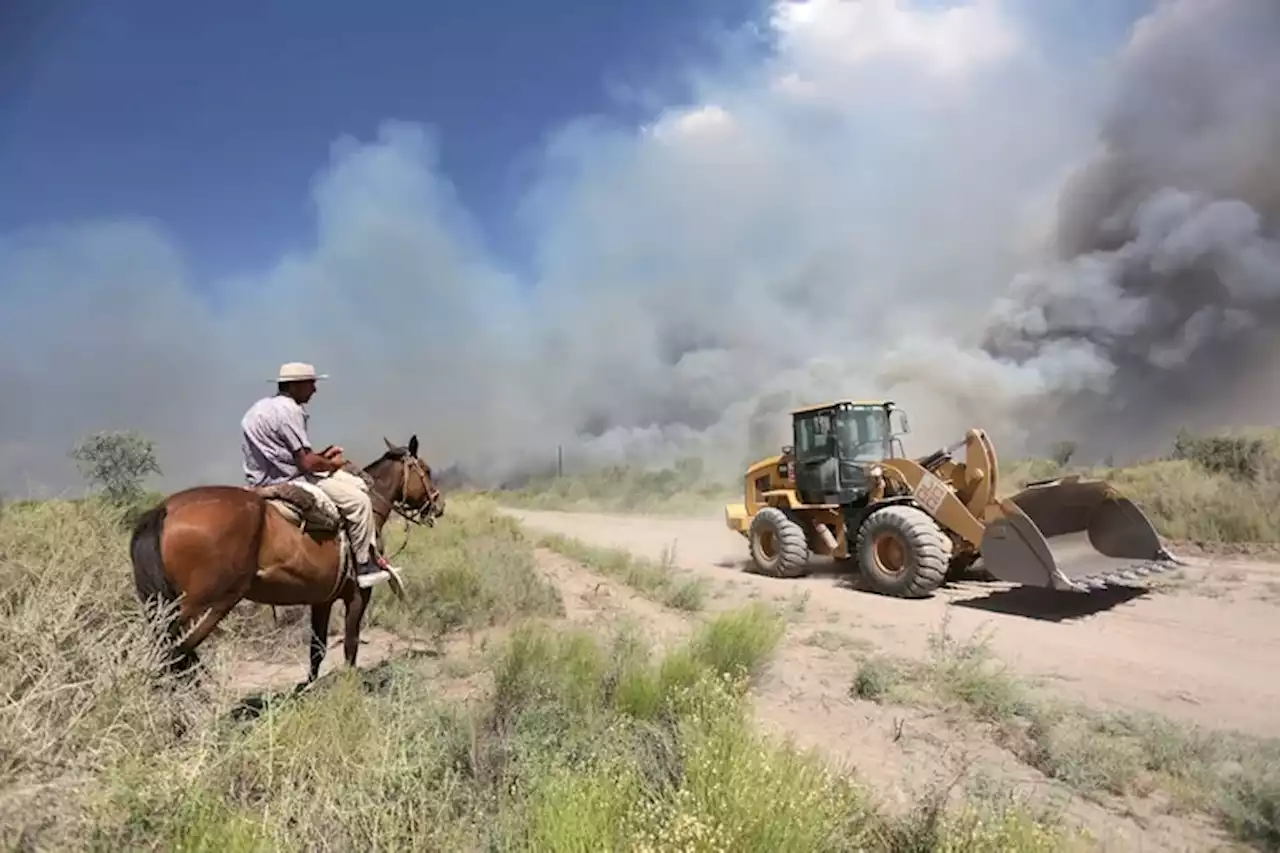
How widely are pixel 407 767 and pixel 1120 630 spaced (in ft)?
25.4

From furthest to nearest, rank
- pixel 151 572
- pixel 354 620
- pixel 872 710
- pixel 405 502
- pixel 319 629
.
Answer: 1. pixel 405 502
2. pixel 319 629
3. pixel 354 620
4. pixel 872 710
5. pixel 151 572

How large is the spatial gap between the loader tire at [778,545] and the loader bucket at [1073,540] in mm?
3369

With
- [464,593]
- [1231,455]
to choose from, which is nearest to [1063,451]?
[1231,455]

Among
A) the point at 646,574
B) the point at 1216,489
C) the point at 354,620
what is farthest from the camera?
the point at 1216,489

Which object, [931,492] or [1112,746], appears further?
[931,492]

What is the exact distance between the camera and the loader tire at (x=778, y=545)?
12633 millimetres

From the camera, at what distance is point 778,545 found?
12.8 meters

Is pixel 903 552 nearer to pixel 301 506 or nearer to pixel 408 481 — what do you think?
pixel 408 481

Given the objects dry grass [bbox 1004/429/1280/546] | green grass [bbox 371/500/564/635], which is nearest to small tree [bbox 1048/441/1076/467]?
dry grass [bbox 1004/429/1280/546]

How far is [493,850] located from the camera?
319cm

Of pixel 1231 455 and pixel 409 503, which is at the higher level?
pixel 1231 455

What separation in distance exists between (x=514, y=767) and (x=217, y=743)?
1.36 m

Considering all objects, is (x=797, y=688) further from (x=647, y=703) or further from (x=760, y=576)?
(x=760, y=576)

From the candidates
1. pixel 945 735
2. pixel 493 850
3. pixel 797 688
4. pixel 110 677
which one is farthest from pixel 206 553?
pixel 945 735
